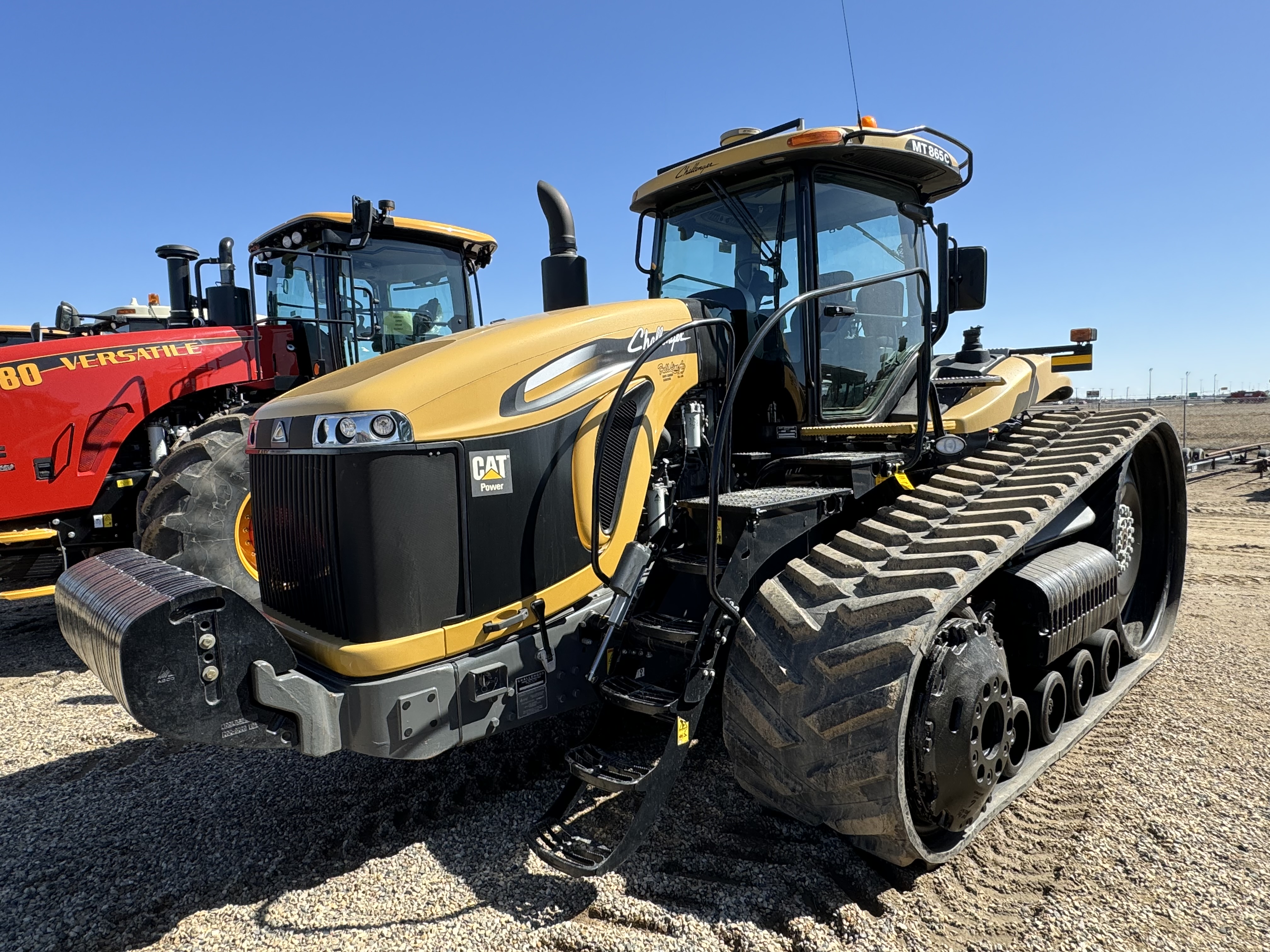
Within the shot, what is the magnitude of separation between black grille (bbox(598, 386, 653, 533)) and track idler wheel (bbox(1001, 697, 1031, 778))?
175 centimetres

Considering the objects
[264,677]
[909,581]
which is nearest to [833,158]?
[909,581]

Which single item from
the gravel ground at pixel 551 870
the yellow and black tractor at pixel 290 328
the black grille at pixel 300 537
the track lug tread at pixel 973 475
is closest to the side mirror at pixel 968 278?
the track lug tread at pixel 973 475

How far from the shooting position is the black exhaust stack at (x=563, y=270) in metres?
3.84

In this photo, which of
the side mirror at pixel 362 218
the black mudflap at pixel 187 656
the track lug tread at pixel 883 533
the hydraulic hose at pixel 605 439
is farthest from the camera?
the side mirror at pixel 362 218

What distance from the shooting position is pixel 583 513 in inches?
118

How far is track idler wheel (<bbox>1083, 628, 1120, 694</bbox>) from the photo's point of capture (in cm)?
Answer: 407

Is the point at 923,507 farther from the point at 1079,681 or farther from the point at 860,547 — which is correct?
the point at 1079,681

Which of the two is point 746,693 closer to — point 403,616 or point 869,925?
point 869,925

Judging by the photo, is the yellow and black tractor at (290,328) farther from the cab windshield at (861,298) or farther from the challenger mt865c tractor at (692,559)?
the cab windshield at (861,298)

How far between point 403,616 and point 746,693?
1.15m

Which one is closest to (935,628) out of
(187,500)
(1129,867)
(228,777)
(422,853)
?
(1129,867)

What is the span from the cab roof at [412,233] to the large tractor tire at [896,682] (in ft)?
15.5

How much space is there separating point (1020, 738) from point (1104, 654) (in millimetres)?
1083

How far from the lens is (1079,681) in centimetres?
376
